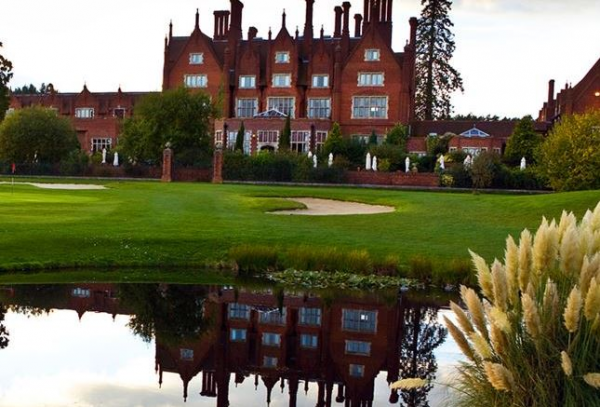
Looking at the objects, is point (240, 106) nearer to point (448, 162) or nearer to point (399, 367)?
point (448, 162)

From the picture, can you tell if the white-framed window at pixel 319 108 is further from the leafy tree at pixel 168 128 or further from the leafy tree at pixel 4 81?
the leafy tree at pixel 4 81

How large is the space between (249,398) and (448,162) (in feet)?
154

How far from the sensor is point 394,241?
21.5 meters

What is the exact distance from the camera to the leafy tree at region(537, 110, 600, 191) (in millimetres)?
36938

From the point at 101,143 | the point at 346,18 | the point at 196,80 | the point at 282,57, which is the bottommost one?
the point at 101,143

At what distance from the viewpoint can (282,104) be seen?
69.7 metres

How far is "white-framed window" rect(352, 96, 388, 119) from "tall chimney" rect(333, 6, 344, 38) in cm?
973

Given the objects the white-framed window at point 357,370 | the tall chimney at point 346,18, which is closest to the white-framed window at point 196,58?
the tall chimney at point 346,18

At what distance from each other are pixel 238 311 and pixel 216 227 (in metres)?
9.82

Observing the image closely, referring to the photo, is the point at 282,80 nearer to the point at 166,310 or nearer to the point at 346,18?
the point at 346,18

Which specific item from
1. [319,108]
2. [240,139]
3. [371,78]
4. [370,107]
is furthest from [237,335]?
[319,108]

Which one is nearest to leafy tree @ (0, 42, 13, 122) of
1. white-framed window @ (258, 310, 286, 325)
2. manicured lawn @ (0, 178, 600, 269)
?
manicured lawn @ (0, 178, 600, 269)

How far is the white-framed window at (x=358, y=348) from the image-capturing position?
10.4 m

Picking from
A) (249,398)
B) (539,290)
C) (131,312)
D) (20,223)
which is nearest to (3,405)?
(249,398)
